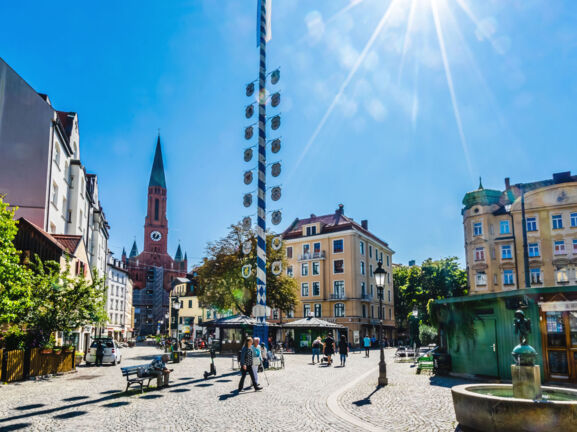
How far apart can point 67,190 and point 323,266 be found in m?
34.8

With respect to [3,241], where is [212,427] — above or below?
below

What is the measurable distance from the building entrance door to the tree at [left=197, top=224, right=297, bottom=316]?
85.0 ft

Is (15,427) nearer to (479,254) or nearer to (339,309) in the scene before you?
(479,254)

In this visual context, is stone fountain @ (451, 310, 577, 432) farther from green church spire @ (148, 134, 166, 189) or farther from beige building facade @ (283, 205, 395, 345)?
green church spire @ (148, 134, 166, 189)

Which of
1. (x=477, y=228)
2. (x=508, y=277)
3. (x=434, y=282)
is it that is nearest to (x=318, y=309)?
(x=434, y=282)

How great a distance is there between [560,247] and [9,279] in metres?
44.6

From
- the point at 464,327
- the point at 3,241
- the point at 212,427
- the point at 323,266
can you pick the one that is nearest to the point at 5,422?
the point at 212,427

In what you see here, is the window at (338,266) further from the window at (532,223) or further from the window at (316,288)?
the window at (532,223)

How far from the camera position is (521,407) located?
748 cm

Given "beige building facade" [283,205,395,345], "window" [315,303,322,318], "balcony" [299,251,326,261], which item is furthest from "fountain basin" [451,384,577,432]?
"balcony" [299,251,326,261]

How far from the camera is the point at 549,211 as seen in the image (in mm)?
45594

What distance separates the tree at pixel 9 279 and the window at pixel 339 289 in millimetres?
44189

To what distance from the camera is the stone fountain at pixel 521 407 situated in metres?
7.30

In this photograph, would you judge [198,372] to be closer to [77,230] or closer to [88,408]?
[88,408]
